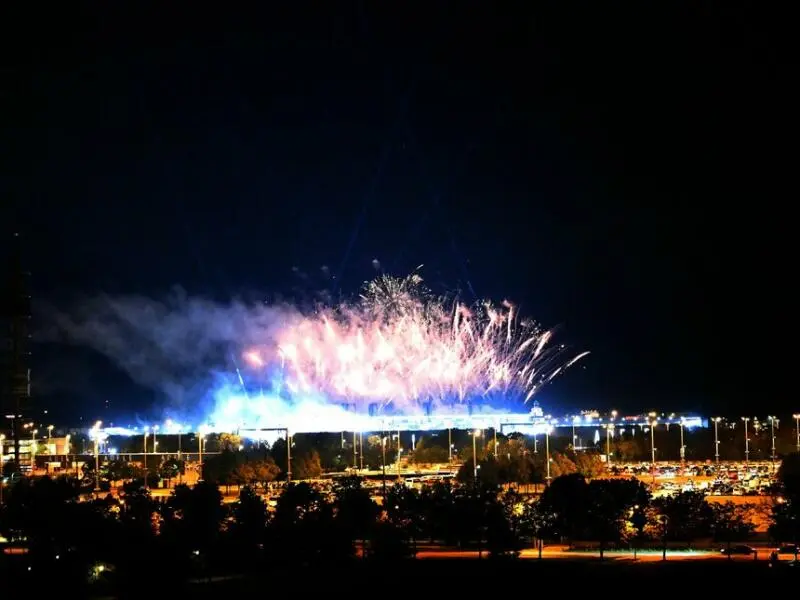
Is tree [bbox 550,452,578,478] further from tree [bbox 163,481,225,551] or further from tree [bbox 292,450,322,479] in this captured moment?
tree [bbox 163,481,225,551]

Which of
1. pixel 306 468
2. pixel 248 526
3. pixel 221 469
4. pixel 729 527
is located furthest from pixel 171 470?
pixel 729 527

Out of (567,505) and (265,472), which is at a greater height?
(567,505)

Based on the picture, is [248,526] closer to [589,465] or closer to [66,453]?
[589,465]

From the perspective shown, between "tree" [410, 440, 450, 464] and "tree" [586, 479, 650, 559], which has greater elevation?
"tree" [586, 479, 650, 559]

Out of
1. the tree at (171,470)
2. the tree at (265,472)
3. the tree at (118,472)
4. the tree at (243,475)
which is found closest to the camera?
the tree at (243,475)

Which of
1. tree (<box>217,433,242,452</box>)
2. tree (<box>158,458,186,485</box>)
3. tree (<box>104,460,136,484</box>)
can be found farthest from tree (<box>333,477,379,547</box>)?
tree (<box>217,433,242,452</box>)

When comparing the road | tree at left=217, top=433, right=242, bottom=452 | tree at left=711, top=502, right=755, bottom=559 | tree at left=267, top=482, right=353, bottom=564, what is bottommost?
the road

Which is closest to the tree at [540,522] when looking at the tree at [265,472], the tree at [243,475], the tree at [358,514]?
the tree at [358,514]

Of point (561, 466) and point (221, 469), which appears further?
point (221, 469)

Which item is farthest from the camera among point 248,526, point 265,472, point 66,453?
point 66,453

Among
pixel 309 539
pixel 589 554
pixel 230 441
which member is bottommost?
pixel 589 554

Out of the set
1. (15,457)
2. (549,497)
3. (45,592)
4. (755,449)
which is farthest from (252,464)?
(755,449)

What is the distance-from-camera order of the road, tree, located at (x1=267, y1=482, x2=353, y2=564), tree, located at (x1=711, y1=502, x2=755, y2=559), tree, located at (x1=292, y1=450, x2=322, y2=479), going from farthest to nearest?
tree, located at (x1=292, y1=450, x2=322, y2=479)
tree, located at (x1=711, y1=502, x2=755, y2=559)
the road
tree, located at (x1=267, y1=482, x2=353, y2=564)

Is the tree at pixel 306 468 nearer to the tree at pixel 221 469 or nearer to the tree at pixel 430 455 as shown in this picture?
the tree at pixel 221 469
